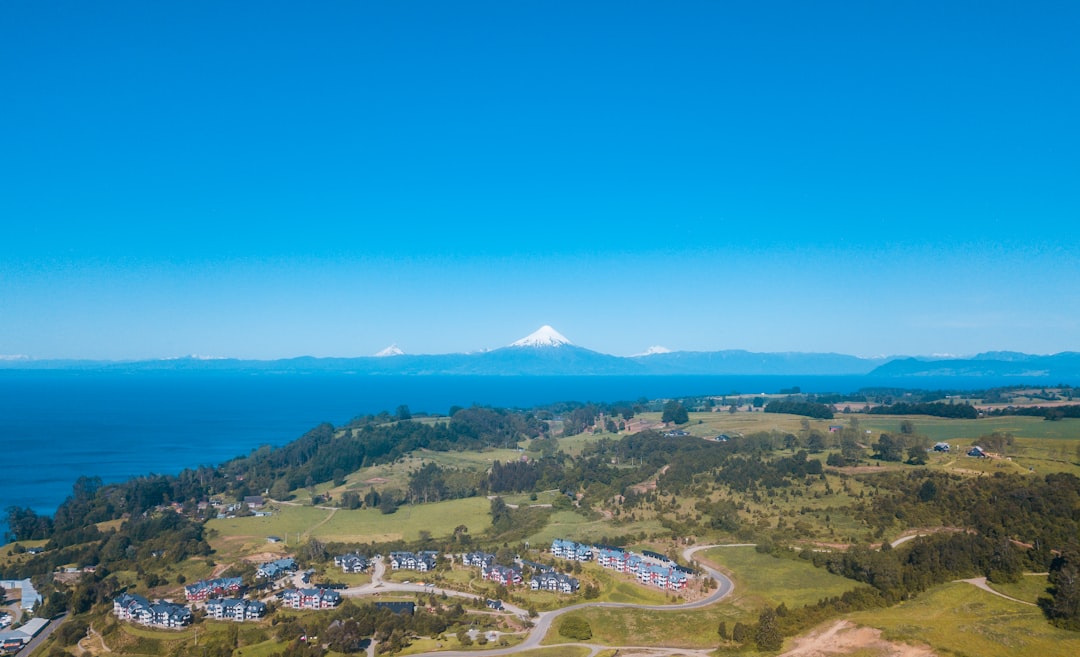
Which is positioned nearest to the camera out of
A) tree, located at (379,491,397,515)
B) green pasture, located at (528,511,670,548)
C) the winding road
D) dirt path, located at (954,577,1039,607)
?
the winding road

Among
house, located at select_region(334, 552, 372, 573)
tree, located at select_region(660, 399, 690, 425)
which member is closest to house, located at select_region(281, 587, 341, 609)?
house, located at select_region(334, 552, 372, 573)

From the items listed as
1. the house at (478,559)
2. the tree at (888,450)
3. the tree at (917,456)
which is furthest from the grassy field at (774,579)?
the tree at (888,450)

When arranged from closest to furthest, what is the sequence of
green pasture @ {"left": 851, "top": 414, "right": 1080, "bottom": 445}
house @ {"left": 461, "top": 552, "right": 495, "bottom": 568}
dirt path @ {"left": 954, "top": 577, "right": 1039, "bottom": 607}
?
dirt path @ {"left": 954, "top": 577, "right": 1039, "bottom": 607}, house @ {"left": 461, "top": 552, "right": 495, "bottom": 568}, green pasture @ {"left": 851, "top": 414, "right": 1080, "bottom": 445}

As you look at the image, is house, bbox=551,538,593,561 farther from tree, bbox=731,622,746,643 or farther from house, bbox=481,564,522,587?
tree, bbox=731,622,746,643

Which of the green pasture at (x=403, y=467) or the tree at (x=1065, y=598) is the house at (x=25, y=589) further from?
the tree at (x=1065, y=598)

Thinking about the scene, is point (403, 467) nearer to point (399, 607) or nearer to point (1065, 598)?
point (399, 607)

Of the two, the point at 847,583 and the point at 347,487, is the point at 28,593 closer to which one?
the point at 347,487

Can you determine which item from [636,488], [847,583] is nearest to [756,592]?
[847,583]
